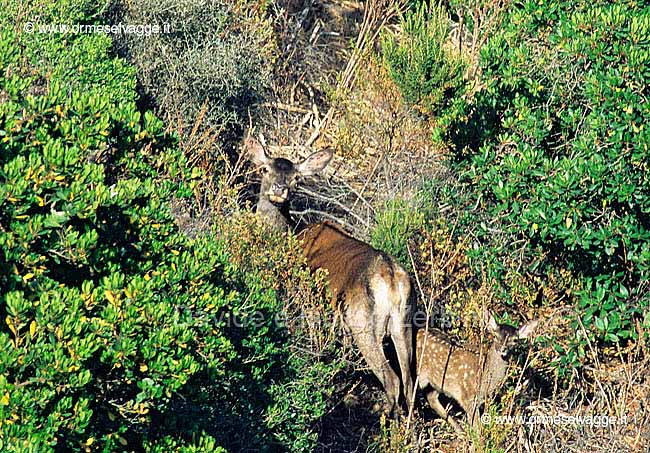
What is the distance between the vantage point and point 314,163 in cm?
1188

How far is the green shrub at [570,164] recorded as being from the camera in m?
8.64

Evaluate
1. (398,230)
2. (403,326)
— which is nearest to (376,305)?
(403,326)

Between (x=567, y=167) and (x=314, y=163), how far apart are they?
3762 mm

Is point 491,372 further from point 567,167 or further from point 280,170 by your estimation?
point 280,170

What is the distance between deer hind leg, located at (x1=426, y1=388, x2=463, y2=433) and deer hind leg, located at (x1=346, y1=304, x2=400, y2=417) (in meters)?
0.33

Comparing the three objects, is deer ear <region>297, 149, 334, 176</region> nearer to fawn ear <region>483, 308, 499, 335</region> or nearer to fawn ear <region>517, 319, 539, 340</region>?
fawn ear <region>483, 308, 499, 335</region>

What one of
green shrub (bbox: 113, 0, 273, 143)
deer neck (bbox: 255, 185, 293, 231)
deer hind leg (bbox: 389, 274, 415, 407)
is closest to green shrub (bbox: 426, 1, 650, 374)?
deer hind leg (bbox: 389, 274, 415, 407)

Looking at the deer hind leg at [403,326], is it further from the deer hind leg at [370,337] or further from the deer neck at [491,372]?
the deer neck at [491,372]

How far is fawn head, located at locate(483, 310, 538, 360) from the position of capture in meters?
9.03

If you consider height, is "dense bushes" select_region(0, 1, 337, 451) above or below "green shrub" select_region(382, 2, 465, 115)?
above

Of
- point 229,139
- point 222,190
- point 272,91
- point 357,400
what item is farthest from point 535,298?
point 272,91

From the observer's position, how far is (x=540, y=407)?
938 centimetres

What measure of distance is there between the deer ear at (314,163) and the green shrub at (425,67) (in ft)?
6.28

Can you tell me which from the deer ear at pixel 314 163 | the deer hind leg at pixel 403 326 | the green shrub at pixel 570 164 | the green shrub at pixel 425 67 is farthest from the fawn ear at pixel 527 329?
the green shrub at pixel 425 67
